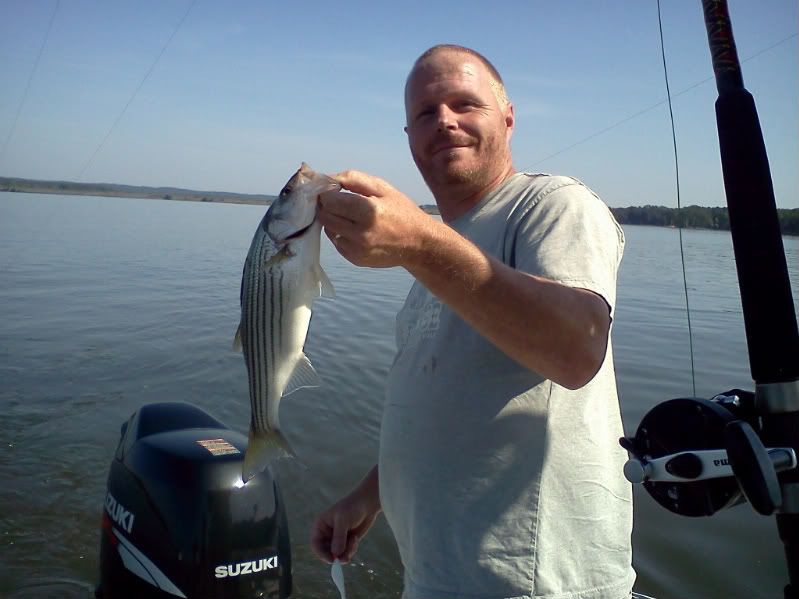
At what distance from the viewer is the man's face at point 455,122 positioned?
271 centimetres

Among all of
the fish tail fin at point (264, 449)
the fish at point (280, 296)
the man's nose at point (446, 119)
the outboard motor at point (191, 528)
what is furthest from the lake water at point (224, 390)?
the man's nose at point (446, 119)

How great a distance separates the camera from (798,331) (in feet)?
6.98

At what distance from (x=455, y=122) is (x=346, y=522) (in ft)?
6.33

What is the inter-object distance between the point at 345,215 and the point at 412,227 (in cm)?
19

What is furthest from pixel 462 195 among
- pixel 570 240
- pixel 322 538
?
pixel 322 538

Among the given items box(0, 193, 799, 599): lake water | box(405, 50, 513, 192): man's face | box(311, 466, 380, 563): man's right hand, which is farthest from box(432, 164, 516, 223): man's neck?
box(0, 193, 799, 599): lake water

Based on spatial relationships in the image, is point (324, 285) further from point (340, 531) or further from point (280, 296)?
point (340, 531)

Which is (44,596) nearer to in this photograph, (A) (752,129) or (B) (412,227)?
(B) (412,227)

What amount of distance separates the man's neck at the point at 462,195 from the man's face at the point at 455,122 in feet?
0.10

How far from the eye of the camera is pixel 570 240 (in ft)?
6.59

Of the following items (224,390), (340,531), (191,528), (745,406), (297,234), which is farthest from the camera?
(224,390)

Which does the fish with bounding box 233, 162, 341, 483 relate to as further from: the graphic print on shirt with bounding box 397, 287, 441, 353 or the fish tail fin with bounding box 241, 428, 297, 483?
the graphic print on shirt with bounding box 397, 287, 441, 353

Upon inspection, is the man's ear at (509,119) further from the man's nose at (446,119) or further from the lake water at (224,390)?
the lake water at (224,390)

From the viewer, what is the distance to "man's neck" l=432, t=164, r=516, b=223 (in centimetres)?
275
